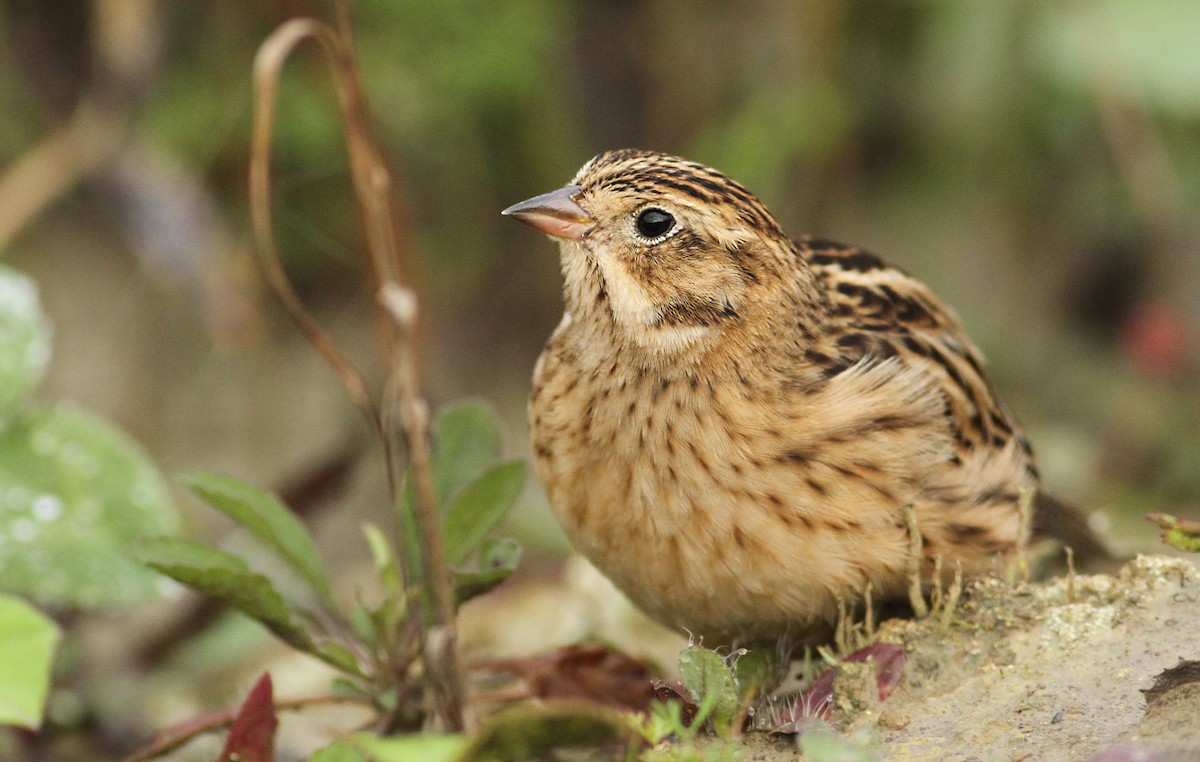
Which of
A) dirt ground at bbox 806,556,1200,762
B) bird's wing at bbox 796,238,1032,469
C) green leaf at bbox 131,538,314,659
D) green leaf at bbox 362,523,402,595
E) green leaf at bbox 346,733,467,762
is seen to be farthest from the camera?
bird's wing at bbox 796,238,1032,469

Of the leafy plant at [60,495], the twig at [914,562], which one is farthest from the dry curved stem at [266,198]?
the twig at [914,562]

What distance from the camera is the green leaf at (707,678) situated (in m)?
2.35

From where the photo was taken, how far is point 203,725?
280 centimetres

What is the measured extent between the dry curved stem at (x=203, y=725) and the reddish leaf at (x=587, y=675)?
0.33 m

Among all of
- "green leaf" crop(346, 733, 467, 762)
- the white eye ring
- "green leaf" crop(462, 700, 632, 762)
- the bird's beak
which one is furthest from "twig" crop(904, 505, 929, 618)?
"green leaf" crop(346, 733, 467, 762)

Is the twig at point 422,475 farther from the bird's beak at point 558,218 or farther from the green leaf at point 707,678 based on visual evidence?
the bird's beak at point 558,218

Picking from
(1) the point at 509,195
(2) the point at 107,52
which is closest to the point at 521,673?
(2) the point at 107,52

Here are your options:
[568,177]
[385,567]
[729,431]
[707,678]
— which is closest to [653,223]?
[729,431]

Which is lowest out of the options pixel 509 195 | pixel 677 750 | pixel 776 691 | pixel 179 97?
pixel 776 691

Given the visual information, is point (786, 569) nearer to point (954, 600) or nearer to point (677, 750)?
point (954, 600)

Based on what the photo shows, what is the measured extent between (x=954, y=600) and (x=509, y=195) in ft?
11.7

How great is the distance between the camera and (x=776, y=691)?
2.88 m

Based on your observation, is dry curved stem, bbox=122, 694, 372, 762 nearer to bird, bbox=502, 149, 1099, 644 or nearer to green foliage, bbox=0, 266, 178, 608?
green foliage, bbox=0, 266, 178, 608

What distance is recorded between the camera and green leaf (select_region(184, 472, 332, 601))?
2.92 m
